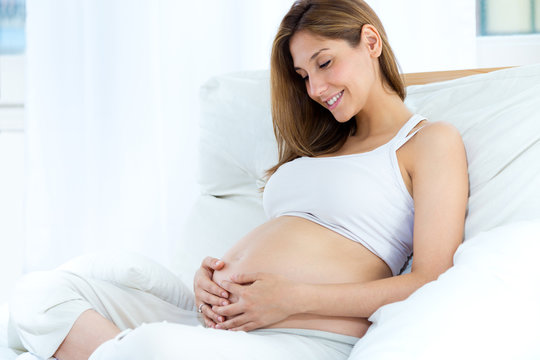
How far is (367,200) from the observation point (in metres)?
1.15

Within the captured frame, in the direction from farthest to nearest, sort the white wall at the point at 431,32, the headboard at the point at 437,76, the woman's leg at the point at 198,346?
the white wall at the point at 431,32
the headboard at the point at 437,76
the woman's leg at the point at 198,346

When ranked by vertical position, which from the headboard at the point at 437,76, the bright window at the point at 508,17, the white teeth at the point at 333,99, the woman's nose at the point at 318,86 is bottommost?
the white teeth at the point at 333,99

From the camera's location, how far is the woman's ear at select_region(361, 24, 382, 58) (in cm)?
126

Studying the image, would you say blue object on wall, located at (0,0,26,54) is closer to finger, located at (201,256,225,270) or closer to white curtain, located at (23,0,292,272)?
white curtain, located at (23,0,292,272)

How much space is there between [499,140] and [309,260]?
0.44 metres

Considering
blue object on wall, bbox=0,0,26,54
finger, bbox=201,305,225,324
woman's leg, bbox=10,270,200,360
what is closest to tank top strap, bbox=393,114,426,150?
finger, bbox=201,305,225,324

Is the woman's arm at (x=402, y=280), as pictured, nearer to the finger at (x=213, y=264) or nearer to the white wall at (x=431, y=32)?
the finger at (x=213, y=264)

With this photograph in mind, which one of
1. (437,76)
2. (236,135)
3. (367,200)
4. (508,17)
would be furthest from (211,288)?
(508,17)

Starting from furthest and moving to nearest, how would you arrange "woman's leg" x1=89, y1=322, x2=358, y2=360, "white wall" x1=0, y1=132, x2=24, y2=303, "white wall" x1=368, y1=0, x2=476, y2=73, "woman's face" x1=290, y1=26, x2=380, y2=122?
1. "white wall" x1=0, y1=132, x2=24, y2=303
2. "white wall" x1=368, y1=0, x2=476, y2=73
3. "woman's face" x1=290, y1=26, x2=380, y2=122
4. "woman's leg" x1=89, y1=322, x2=358, y2=360

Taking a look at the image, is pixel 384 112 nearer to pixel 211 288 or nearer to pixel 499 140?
pixel 499 140

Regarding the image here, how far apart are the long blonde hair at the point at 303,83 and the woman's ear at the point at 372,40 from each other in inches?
0.6

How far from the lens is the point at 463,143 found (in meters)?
1.17

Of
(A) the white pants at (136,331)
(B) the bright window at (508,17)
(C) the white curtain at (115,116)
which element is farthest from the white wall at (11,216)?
(B) the bright window at (508,17)

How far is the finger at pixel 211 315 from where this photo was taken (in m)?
1.11
